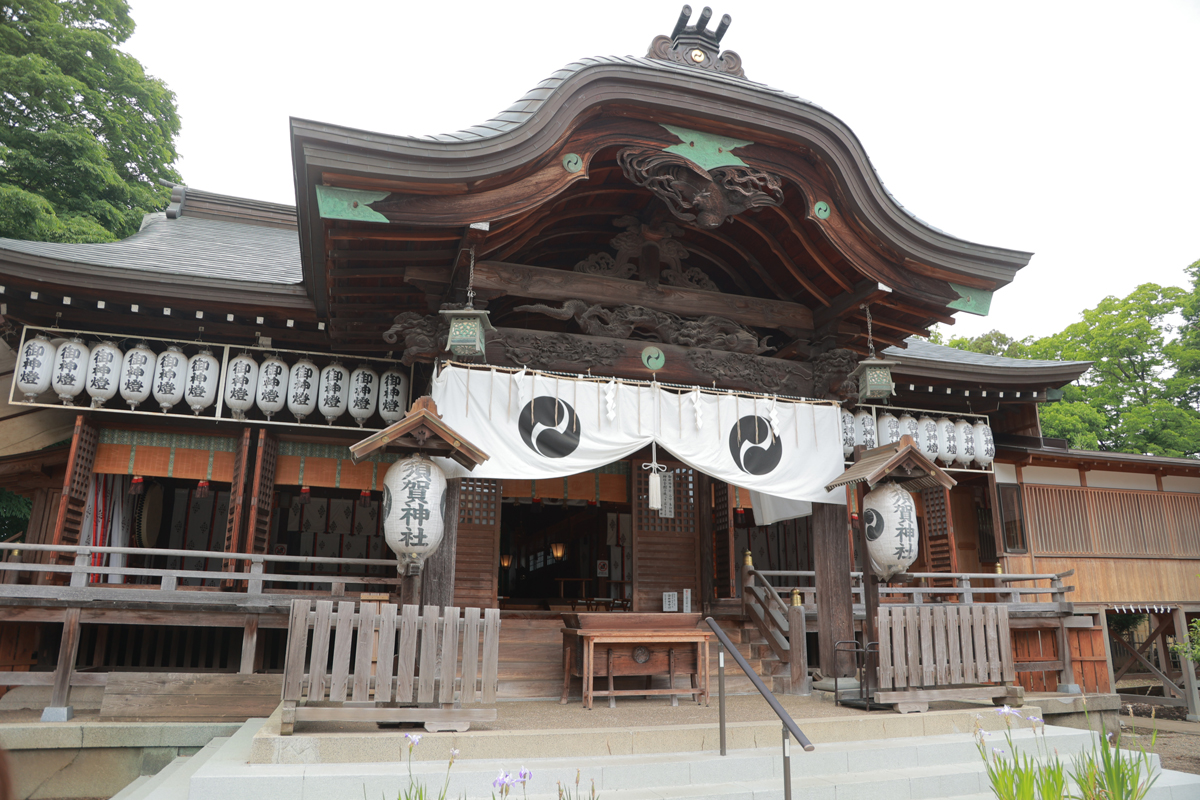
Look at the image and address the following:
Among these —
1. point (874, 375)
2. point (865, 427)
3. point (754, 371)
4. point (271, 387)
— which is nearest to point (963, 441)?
point (865, 427)

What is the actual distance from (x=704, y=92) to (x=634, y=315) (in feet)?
7.61

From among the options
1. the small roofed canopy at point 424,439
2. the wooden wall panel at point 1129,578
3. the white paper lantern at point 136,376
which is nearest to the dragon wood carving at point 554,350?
the small roofed canopy at point 424,439

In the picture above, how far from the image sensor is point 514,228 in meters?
7.30

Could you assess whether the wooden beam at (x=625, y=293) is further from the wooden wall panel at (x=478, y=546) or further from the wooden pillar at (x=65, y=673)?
the wooden pillar at (x=65, y=673)

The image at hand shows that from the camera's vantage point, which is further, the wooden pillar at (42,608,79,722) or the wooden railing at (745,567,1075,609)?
the wooden railing at (745,567,1075,609)

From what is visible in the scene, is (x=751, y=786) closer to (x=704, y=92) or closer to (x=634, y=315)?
(x=634, y=315)

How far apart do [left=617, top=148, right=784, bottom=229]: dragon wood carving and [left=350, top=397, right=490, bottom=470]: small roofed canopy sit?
2986 millimetres

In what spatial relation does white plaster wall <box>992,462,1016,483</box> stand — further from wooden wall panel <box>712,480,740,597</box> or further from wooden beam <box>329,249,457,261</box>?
wooden beam <box>329,249,457,261</box>

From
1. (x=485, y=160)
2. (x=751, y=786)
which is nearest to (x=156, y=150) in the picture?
(x=485, y=160)

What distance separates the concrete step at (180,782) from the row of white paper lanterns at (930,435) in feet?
28.5

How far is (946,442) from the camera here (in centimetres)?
1194

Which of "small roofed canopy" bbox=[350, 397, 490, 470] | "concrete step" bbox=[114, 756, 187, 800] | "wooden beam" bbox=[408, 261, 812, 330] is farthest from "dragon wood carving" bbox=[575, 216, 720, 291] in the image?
"concrete step" bbox=[114, 756, 187, 800]

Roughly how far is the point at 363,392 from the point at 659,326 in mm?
4115

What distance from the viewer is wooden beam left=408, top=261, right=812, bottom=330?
753 cm
